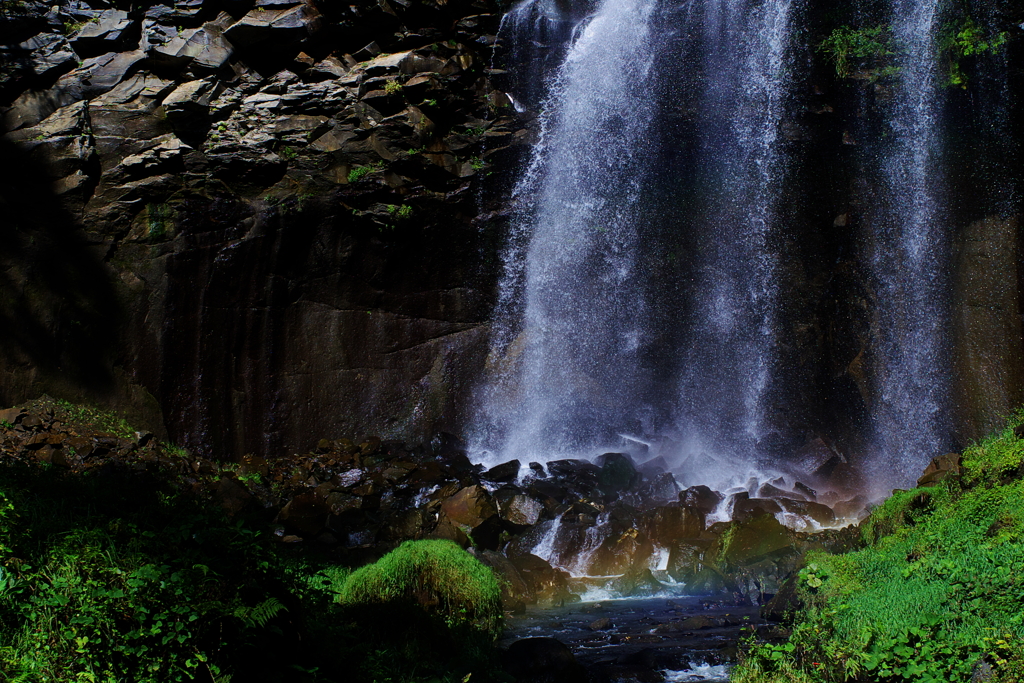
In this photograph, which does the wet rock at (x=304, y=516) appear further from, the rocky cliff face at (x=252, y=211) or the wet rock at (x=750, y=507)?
the wet rock at (x=750, y=507)

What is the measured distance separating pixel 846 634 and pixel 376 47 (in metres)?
13.4

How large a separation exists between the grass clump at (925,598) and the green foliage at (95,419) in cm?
1027

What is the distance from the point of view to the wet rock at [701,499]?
1127 cm

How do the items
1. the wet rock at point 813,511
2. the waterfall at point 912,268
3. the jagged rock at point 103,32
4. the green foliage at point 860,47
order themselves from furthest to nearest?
the green foliage at point 860,47 < the jagged rock at point 103,32 < the waterfall at point 912,268 < the wet rock at point 813,511

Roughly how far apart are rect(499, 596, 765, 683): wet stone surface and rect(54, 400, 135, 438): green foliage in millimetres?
7627

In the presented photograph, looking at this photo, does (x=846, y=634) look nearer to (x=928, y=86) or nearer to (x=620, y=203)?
(x=620, y=203)

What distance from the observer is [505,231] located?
15.1 m

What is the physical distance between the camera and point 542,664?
5934 mm

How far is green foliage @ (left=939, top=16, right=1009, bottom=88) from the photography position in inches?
516

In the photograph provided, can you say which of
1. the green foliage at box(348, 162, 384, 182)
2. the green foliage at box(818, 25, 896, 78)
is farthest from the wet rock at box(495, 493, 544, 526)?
the green foliage at box(818, 25, 896, 78)

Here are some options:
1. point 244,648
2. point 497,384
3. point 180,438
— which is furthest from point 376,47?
point 244,648

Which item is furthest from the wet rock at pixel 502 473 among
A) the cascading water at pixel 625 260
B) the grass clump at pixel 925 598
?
the grass clump at pixel 925 598

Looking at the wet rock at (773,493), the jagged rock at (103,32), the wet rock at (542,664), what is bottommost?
the wet rock at (773,493)

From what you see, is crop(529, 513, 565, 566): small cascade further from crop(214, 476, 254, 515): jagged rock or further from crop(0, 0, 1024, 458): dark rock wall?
crop(0, 0, 1024, 458): dark rock wall
